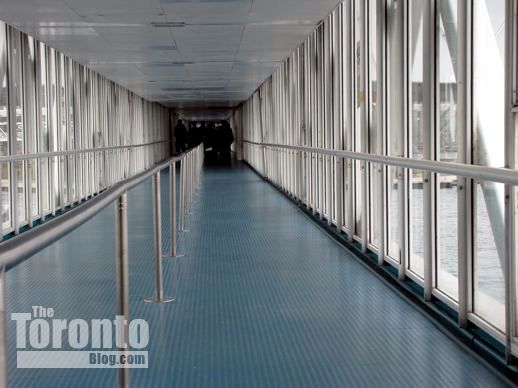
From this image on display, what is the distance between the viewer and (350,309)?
4117mm

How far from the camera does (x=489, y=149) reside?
343 cm

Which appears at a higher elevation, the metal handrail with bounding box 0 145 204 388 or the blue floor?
the metal handrail with bounding box 0 145 204 388

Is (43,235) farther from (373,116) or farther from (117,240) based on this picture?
(373,116)

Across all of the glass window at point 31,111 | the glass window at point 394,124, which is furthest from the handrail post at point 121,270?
the glass window at point 31,111

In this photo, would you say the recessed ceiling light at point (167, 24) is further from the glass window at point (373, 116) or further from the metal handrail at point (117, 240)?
the metal handrail at point (117, 240)

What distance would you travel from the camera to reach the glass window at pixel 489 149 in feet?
10.7

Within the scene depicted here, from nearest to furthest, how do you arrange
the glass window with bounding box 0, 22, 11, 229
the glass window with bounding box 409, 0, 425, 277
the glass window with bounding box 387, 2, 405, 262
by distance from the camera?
the glass window with bounding box 409, 0, 425, 277
the glass window with bounding box 387, 2, 405, 262
the glass window with bounding box 0, 22, 11, 229

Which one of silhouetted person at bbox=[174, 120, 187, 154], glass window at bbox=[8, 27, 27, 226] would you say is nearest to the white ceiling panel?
glass window at bbox=[8, 27, 27, 226]

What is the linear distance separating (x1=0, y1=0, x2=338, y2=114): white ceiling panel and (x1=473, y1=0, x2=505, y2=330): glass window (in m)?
3.89

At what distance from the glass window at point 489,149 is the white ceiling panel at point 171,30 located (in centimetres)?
389

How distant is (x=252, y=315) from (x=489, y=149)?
147cm

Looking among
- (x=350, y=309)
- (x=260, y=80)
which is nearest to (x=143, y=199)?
(x=260, y=80)

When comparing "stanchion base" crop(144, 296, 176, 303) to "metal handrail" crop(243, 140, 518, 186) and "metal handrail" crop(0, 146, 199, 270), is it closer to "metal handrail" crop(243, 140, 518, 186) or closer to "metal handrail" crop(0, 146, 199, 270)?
"metal handrail" crop(243, 140, 518, 186)

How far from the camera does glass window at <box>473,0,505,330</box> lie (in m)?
3.25
